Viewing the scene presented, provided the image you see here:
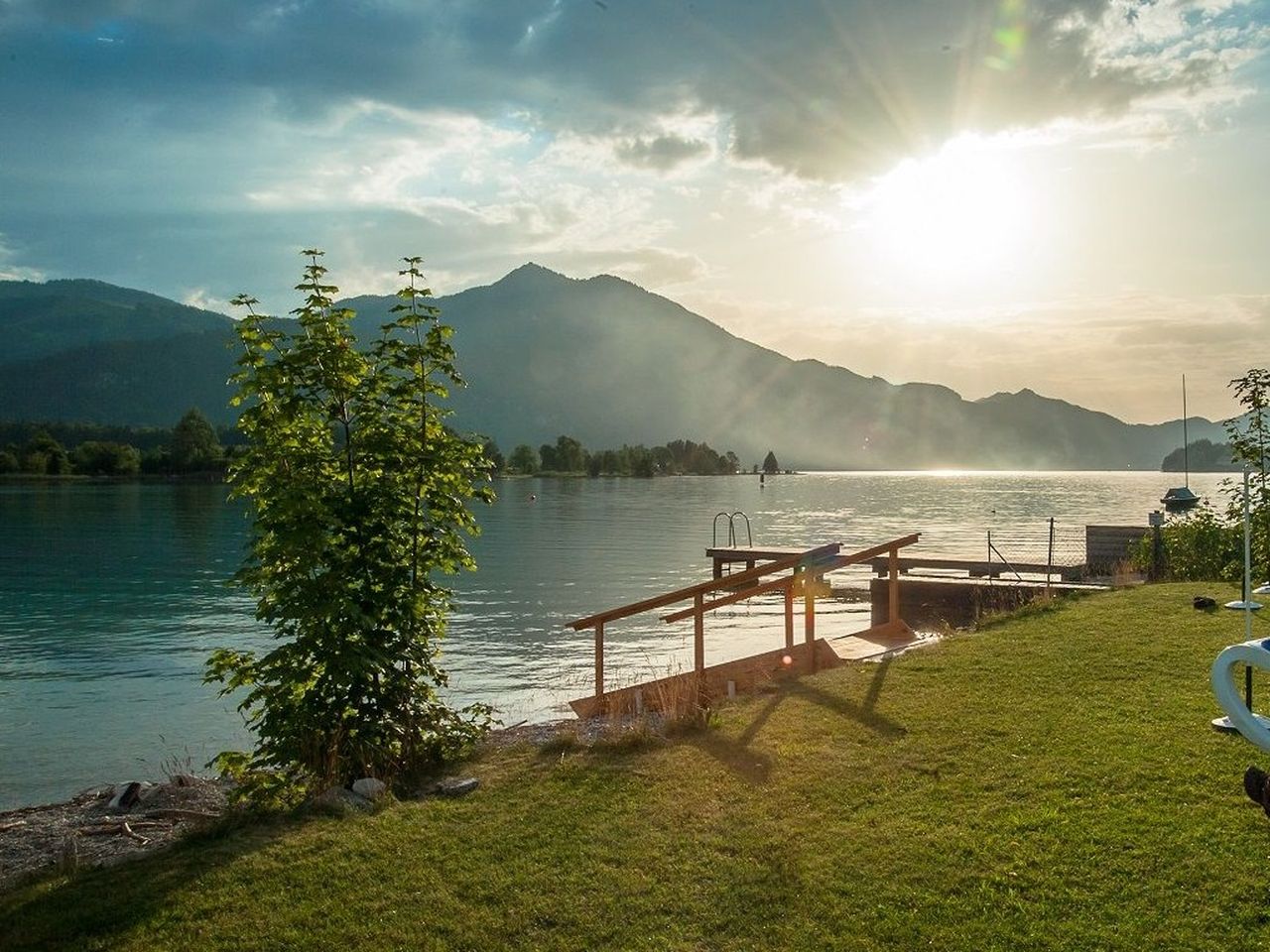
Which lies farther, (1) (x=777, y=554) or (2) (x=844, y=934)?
(1) (x=777, y=554)

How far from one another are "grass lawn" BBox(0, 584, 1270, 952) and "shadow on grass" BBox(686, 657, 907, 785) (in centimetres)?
6

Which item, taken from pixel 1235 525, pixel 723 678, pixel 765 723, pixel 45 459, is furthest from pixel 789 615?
pixel 45 459

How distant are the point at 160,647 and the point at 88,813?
53.8 ft

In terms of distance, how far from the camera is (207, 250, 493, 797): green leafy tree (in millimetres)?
8891

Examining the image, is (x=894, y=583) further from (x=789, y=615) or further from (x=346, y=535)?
(x=346, y=535)

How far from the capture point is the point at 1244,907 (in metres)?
5.09

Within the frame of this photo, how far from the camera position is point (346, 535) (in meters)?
9.33

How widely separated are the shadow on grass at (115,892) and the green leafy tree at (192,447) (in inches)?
6611

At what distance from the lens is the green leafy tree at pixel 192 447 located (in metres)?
163

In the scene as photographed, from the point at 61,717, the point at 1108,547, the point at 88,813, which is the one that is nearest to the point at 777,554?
the point at 1108,547

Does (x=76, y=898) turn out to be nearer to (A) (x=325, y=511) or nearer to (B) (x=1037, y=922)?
(A) (x=325, y=511)

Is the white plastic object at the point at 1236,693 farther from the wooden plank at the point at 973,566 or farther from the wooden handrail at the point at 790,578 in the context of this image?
the wooden plank at the point at 973,566

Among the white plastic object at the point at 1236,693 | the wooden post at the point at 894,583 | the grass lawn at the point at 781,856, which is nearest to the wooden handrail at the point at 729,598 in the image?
the wooden post at the point at 894,583

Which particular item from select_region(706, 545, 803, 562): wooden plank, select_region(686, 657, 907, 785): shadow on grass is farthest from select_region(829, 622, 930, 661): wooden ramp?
select_region(706, 545, 803, 562): wooden plank
